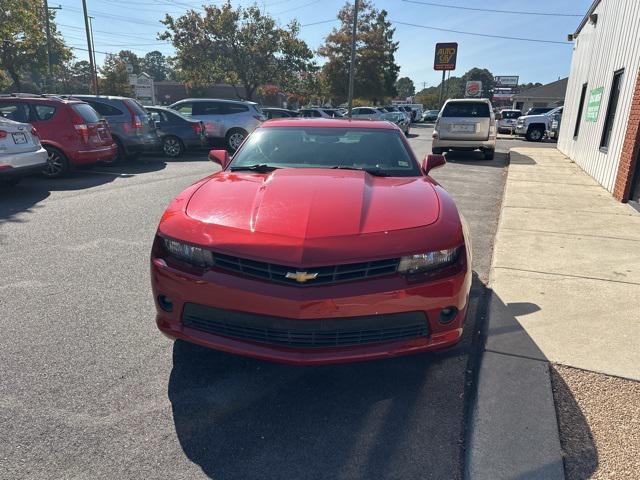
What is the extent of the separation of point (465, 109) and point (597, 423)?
12.7 m

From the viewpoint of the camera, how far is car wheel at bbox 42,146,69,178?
9031 millimetres

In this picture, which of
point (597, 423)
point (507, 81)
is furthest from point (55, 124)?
point (507, 81)

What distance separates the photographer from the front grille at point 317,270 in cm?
235

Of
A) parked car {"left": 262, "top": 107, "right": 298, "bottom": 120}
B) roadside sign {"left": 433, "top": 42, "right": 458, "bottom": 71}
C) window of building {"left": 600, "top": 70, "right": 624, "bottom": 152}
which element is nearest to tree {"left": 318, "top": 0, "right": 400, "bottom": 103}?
roadside sign {"left": 433, "top": 42, "right": 458, "bottom": 71}

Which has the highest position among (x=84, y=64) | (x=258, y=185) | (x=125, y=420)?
(x=84, y=64)

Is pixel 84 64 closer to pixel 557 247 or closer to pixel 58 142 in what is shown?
pixel 58 142

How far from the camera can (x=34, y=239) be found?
5.34 m

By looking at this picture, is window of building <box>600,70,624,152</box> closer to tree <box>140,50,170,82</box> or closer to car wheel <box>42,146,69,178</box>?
car wheel <box>42,146,69,178</box>

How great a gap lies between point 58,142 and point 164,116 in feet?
15.4

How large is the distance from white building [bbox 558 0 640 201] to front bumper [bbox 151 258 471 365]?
7014mm

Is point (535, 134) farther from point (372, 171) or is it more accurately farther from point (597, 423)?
point (597, 423)

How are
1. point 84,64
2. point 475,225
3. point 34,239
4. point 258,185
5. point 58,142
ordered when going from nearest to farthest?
1. point 258,185
2. point 34,239
3. point 475,225
4. point 58,142
5. point 84,64

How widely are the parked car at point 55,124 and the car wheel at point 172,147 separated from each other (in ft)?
13.7

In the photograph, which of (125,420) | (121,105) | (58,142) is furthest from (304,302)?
(121,105)
